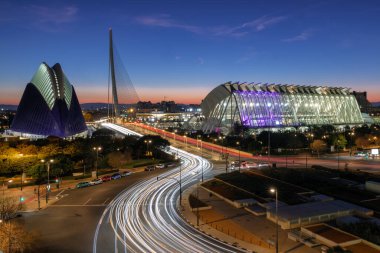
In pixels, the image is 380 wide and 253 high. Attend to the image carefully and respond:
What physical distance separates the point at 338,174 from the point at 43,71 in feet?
235

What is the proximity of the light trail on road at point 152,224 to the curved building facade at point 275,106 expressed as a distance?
57351 millimetres

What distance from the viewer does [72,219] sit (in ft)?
92.9

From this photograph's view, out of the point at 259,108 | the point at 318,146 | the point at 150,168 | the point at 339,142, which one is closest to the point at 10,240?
the point at 150,168

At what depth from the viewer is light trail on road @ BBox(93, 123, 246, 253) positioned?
73.1 feet

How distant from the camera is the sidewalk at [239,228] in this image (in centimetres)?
2234

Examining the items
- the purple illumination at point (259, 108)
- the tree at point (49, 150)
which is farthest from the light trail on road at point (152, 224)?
the purple illumination at point (259, 108)

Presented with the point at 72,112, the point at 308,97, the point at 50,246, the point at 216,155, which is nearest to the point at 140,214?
the point at 50,246

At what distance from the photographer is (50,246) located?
22.5 m

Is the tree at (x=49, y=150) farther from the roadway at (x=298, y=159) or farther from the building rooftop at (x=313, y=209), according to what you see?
the building rooftop at (x=313, y=209)

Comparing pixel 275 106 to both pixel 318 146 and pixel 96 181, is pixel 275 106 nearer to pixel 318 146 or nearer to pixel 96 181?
pixel 318 146

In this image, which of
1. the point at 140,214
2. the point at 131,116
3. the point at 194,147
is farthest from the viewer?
the point at 131,116

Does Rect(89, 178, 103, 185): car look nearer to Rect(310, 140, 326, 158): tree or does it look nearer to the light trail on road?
the light trail on road

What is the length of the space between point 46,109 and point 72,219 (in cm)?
5079

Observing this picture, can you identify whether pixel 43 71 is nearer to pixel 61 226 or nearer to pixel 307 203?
pixel 61 226
